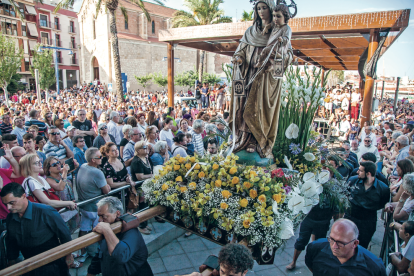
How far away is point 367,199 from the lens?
13.5 ft

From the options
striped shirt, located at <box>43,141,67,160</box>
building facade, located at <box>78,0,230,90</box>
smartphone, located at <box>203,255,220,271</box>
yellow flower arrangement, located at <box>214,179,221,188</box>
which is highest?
building facade, located at <box>78,0,230,90</box>

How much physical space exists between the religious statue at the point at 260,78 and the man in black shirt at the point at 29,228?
7.29ft

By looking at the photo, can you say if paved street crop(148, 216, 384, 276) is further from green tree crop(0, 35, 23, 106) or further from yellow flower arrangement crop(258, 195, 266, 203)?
green tree crop(0, 35, 23, 106)

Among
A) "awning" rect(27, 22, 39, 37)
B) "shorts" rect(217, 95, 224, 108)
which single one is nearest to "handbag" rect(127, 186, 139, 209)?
"shorts" rect(217, 95, 224, 108)

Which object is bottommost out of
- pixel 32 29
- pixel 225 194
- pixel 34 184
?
pixel 34 184

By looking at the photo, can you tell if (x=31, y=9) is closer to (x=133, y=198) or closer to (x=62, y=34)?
(x=62, y=34)

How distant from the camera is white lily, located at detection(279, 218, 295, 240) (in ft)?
7.63

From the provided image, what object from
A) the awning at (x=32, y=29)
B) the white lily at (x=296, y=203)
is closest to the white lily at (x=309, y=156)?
the white lily at (x=296, y=203)

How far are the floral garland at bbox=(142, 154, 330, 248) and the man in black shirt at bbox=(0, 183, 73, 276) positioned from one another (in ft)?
3.52

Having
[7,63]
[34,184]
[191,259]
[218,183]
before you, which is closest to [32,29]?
[7,63]

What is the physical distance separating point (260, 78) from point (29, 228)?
9.51ft

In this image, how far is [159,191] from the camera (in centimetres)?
282

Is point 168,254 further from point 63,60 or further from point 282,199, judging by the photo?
point 63,60

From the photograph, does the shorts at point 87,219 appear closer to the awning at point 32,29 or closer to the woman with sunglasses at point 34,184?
the woman with sunglasses at point 34,184
